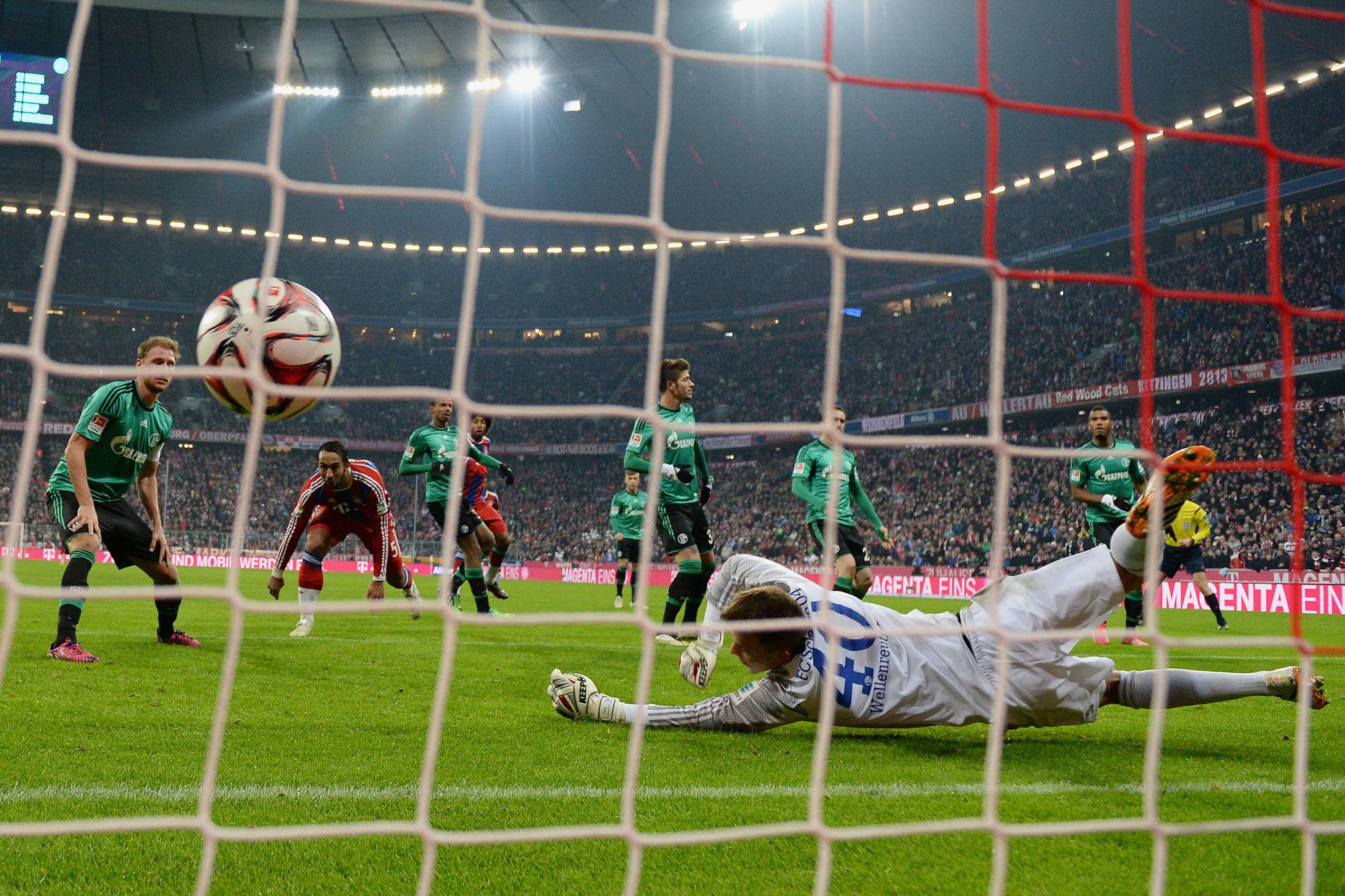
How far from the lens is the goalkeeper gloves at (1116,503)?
7.68 metres

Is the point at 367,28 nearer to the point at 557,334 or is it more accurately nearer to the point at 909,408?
the point at 557,334

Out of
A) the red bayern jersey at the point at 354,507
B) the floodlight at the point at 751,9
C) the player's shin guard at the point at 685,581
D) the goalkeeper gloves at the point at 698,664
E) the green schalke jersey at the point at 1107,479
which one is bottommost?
the goalkeeper gloves at the point at 698,664

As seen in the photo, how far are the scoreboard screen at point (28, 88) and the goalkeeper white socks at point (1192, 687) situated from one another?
28.0 metres

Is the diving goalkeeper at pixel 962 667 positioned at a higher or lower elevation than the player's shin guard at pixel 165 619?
higher

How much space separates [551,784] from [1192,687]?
2481mm

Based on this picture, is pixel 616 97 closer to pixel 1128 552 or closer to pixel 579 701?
pixel 579 701

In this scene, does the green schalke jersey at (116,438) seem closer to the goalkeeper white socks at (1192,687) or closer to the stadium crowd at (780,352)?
the goalkeeper white socks at (1192,687)

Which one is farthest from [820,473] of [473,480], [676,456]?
[473,480]

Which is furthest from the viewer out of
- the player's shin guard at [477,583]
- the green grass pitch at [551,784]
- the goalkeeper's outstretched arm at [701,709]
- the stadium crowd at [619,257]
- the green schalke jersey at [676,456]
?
the stadium crowd at [619,257]

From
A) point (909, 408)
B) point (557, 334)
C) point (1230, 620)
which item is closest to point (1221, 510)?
point (1230, 620)

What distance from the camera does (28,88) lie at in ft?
81.4

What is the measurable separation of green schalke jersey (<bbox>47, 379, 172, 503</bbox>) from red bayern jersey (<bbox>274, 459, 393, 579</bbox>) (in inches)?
48.0

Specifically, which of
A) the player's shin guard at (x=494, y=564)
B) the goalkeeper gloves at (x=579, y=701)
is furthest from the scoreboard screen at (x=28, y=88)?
the goalkeeper gloves at (x=579, y=701)

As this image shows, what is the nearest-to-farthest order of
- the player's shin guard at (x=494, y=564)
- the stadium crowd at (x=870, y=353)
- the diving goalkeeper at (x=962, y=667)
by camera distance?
the diving goalkeeper at (x=962, y=667), the player's shin guard at (x=494, y=564), the stadium crowd at (x=870, y=353)
